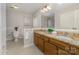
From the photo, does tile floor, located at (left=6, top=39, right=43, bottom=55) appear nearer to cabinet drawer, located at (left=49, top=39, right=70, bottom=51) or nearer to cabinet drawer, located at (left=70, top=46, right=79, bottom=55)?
cabinet drawer, located at (left=49, top=39, right=70, bottom=51)

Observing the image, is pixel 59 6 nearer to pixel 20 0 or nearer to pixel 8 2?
pixel 20 0

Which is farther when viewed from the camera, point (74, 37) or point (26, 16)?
point (26, 16)

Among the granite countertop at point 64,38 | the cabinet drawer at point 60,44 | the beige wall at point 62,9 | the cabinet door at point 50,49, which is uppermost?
the beige wall at point 62,9

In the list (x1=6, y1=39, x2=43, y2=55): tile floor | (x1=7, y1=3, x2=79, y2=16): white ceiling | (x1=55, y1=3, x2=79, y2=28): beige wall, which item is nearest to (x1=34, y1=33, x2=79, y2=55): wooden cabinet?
(x1=6, y1=39, x2=43, y2=55): tile floor

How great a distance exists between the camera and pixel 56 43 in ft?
5.04

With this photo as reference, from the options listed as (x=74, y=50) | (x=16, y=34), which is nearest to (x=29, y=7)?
(x=16, y=34)

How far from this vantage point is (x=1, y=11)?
59.1 inches

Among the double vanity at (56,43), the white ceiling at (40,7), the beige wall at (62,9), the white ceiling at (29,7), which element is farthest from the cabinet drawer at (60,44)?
the white ceiling at (29,7)

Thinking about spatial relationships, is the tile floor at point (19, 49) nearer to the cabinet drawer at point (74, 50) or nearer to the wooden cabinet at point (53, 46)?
the wooden cabinet at point (53, 46)

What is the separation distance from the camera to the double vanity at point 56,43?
143 cm

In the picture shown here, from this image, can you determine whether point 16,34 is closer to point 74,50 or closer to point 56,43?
point 56,43

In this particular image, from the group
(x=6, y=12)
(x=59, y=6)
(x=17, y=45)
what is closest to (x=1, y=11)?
(x=6, y=12)

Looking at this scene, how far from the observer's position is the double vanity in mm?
1434
